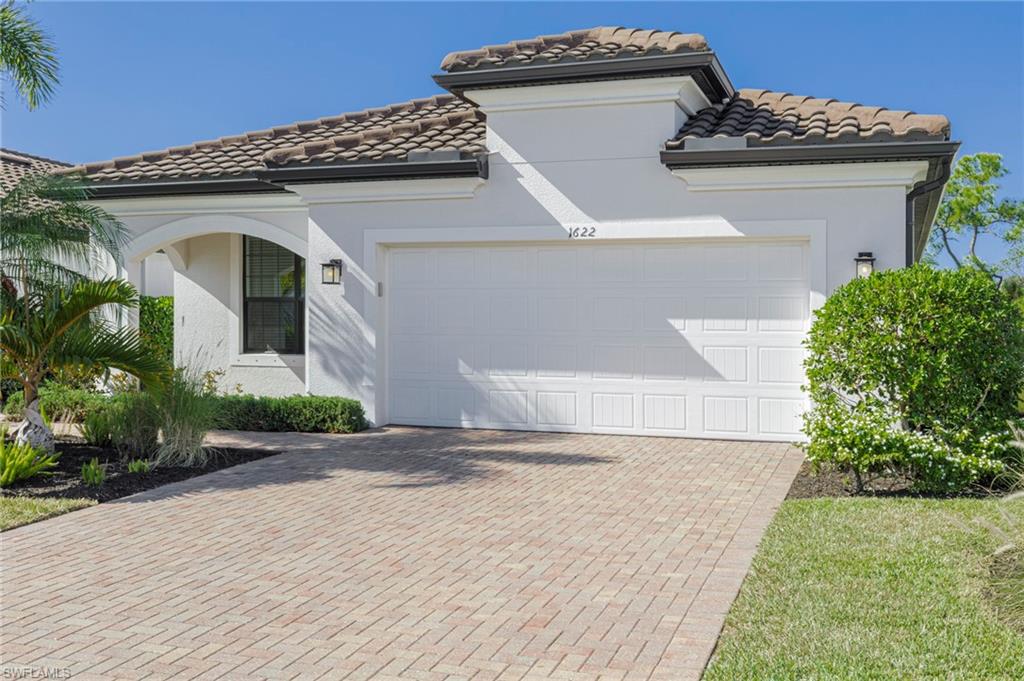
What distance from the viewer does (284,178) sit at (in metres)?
14.2

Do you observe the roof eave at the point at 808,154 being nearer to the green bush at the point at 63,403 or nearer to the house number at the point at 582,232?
the house number at the point at 582,232

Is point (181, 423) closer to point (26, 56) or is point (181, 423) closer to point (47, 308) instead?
point (47, 308)

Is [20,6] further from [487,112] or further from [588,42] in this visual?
[588,42]

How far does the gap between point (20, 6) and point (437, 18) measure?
22.2 ft

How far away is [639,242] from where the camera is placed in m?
12.9

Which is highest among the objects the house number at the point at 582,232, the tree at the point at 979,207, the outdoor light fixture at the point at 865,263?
the tree at the point at 979,207

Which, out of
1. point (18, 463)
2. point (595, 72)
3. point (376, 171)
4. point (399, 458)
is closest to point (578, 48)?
point (595, 72)

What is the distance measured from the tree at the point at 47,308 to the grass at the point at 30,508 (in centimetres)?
180

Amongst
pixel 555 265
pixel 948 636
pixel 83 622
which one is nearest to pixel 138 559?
pixel 83 622

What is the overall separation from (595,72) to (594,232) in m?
2.09

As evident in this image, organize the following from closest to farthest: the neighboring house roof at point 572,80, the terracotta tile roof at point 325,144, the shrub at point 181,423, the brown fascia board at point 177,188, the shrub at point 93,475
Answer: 1. the shrub at point 93,475
2. the shrub at point 181,423
3. the neighboring house roof at point 572,80
4. the terracotta tile roof at point 325,144
5. the brown fascia board at point 177,188

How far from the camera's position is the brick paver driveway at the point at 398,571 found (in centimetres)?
514

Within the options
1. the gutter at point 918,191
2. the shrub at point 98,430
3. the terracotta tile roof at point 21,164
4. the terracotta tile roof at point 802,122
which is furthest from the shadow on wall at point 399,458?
the terracotta tile roof at point 21,164

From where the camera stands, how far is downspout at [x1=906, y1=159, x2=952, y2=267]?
11.9m
